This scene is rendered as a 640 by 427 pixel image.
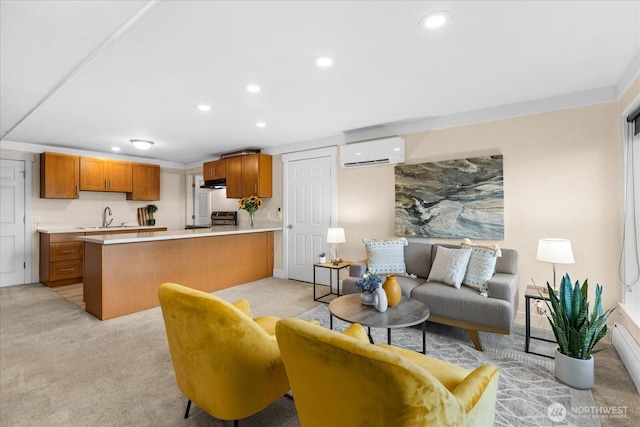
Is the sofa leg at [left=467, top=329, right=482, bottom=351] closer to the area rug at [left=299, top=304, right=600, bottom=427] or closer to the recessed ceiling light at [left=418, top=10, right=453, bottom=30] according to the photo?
the area rug at [left=299, top=304, right=600, bottom=427]

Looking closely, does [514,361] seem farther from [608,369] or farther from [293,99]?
[293,99]

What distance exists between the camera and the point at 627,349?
233cm

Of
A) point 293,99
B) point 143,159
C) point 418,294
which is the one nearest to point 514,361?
point 418,294

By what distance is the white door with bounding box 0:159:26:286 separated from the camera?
4.87m

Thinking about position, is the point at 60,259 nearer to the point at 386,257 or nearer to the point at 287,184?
the point at 287,184

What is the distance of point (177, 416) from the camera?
69.9 inches

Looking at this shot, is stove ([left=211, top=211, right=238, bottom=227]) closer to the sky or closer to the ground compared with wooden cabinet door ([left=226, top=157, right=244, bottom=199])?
closer to the ground

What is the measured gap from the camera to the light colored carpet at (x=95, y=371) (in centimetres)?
177

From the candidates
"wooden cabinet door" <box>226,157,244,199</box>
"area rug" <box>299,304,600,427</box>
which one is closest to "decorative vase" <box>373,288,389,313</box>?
"area rug" <box>299,304,600,427</box>

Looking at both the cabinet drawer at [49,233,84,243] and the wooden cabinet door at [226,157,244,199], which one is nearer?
the cabinet drawer at [49,233,84,243]

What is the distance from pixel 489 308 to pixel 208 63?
10.0ft

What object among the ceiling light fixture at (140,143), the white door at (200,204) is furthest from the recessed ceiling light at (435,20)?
the white door at (200,204)

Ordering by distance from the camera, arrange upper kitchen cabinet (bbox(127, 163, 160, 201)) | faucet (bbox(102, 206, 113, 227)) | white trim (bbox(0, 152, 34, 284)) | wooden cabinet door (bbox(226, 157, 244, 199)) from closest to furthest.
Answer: white trim (bbox(0, 152, 34, 284))
wooden cabinet door (bbox(226, 157, 244, 199))
faucet (bbox(102, 206, 113, 227))
upper kitchen cabinet (bbox(127, 163, 160, 201))

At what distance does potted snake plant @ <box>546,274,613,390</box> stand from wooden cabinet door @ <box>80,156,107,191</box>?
270 inches
